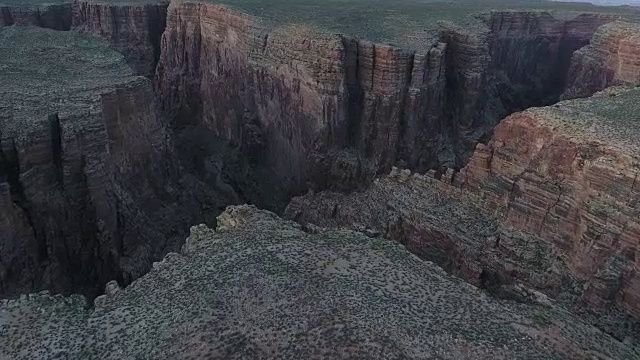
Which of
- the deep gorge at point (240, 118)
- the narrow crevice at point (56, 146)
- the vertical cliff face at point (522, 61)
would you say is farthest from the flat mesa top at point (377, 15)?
the narrow crevice at point (56, 146)

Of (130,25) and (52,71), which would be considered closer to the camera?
(52,71)

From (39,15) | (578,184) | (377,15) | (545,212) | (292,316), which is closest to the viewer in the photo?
(292,316)

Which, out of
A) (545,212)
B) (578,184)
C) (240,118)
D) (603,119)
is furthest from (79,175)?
(603,119)

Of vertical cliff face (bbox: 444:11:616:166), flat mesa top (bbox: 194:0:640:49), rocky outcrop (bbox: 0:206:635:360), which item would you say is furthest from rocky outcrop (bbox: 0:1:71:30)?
rocky outcrop (bbox: 0:206:635:360)

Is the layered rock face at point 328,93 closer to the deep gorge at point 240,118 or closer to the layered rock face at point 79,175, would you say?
the deep gorge at point 240,118

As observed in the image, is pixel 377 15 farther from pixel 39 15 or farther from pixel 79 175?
pixel 39 15

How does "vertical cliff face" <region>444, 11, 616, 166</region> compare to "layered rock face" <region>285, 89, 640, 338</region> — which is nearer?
"layered rock face" <region>285, 89, 640, 338</region>

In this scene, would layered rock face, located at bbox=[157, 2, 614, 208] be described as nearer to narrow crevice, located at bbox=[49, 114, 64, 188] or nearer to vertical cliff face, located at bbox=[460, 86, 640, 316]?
vertical cliff face, located at bbox=[460, 86, 640, 316]

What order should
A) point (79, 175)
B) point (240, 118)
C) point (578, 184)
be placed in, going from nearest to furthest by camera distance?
1. point (578, 184)
2. point (79, 175)
3. point (240, 118)
